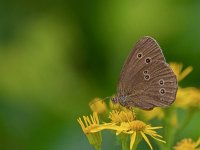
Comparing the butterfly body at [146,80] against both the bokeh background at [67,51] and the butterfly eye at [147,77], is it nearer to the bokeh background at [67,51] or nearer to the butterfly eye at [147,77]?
the butterfly eye at [147,77]

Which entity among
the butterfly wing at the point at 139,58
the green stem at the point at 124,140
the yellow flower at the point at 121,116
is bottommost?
the green stem at the point at 124,140

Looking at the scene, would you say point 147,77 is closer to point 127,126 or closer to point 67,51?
point 127,126

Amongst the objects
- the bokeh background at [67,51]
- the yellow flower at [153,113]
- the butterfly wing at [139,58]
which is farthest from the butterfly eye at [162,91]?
the bokeh background at [67,51]

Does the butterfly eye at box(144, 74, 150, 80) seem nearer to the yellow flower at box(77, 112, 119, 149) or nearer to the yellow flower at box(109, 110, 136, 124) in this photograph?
the yellow flower at box(109, 110, 136, 124)

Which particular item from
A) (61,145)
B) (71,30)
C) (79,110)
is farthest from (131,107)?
(71,30)

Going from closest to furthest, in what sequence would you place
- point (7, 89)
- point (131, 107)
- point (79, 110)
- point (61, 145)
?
point (131, 107), point (61, 145), point (79, 110), point (7, 89)

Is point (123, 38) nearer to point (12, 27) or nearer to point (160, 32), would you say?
point (160, 32)

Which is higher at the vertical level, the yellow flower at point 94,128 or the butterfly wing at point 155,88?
the butterfly wing at point 155,88
